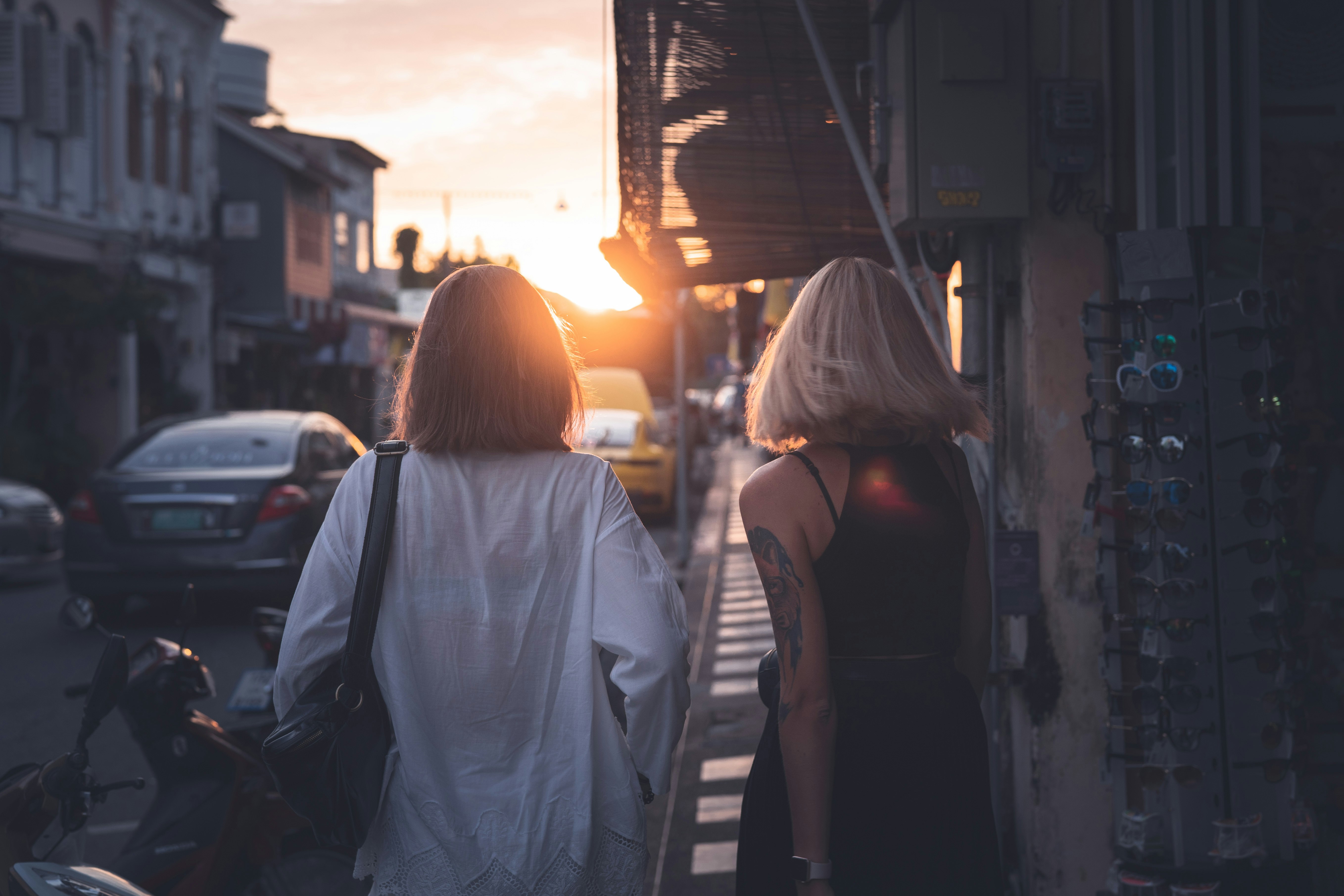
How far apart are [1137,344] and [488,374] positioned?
1.59 meters

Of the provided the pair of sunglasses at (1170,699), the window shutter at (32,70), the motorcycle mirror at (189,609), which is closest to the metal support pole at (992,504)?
the pair of sunglasses at (1170,699)

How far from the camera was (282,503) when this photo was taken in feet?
27.9

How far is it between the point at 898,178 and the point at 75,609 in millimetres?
2677

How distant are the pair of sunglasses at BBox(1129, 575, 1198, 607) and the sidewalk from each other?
3.11ft

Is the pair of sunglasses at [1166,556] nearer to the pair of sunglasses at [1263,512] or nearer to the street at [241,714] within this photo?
the pair of sunglasses at [1263,512]

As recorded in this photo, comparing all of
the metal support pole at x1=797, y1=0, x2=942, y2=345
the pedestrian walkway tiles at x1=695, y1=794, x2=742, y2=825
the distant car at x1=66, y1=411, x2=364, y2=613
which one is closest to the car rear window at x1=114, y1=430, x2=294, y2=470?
the distant car at x1=66, y1=411, x2=364, y2=613

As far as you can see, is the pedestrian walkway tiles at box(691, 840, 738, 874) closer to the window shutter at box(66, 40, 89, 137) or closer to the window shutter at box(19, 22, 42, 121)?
the window shutter at box(19, 22, 42, 121)

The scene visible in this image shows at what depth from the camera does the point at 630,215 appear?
4.99m

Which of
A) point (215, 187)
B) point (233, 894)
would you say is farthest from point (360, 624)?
point (215, 187)

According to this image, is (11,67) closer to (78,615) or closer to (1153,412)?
(78,615)

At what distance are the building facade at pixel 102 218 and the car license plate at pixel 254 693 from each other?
14.5 m

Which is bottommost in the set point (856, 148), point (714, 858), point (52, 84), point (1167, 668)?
point (714, 858)

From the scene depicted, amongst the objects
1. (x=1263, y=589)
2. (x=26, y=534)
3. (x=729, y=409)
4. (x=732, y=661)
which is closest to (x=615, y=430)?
(x=26, y=534)

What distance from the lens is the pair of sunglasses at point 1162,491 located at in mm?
2789
